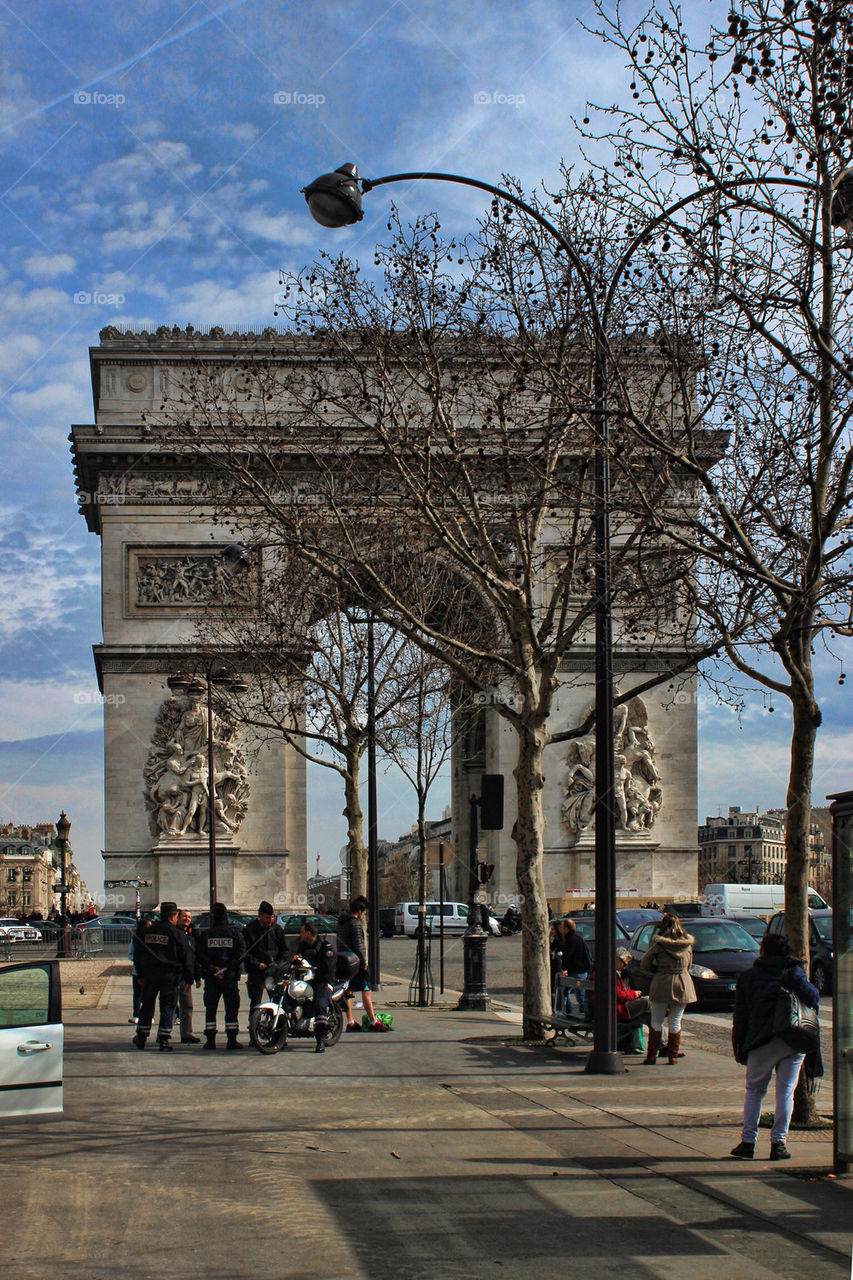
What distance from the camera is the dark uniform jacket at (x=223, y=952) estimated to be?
54.9 ft

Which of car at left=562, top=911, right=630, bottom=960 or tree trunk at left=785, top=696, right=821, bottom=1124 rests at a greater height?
tree trunk at left=785, top=696, right=821, bottom=1124

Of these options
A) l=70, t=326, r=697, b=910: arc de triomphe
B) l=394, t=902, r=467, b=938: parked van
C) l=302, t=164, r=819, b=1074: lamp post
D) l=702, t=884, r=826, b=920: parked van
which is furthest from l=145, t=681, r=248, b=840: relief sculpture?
l=302, t=164, r=819, b=1074: lamp post

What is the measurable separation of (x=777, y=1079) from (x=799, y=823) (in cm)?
212

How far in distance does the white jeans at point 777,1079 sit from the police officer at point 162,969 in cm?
851

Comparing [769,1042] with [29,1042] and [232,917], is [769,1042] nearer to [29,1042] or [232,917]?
[29,1042]

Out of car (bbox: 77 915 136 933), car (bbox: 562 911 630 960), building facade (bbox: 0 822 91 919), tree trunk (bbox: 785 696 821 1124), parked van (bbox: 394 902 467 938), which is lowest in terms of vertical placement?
building facade (bbox: 0 822 91 919)

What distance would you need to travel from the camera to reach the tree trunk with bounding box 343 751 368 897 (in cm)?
3009

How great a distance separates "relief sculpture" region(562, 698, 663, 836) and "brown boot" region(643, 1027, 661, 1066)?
29012mm

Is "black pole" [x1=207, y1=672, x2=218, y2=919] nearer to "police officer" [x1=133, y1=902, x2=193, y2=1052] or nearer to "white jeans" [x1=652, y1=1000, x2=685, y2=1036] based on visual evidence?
"police officer" [x1=133, y1=902, x2=193, y2=1052]

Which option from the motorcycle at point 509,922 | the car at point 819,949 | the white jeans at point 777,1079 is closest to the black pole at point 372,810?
the car at point 819,949

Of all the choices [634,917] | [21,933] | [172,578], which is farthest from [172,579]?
[21,933]

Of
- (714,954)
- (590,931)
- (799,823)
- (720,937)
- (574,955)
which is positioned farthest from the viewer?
(590,931)

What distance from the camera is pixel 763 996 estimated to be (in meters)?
9.78

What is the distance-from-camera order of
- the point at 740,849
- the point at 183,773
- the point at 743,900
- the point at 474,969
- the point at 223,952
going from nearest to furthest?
the point at 223,952 < the point at 474,969 < the point at 743,900 < the point at 183,773 < the point at 740,849
